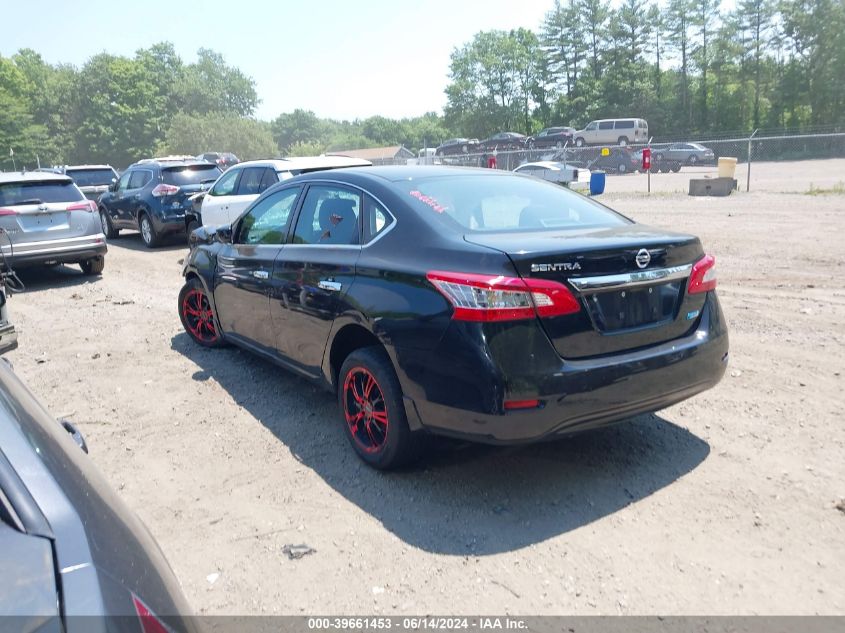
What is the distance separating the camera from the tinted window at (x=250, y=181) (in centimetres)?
1101

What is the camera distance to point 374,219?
168 inches

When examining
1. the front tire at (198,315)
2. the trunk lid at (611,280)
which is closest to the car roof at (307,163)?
the front tire at (198,315)

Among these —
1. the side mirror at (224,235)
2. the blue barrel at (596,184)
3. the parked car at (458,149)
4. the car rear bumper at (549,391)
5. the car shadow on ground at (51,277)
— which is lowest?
the car shadow on ground at (51,277)

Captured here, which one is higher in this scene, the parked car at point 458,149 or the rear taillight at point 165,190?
the parked car at point 458,149

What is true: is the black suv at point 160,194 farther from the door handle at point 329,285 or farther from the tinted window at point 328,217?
the door handle at point 329,285

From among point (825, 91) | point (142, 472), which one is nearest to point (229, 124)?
point (825, 91)

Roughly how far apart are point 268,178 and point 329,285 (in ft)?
22.8

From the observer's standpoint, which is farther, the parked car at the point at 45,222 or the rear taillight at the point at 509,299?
the parked car at the point at 45,222

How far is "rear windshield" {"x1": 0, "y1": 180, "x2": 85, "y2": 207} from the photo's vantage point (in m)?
9.94

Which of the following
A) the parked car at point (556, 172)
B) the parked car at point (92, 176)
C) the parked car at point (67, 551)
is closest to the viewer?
the parked car at point (67, 551)

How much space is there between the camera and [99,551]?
1.38 meters

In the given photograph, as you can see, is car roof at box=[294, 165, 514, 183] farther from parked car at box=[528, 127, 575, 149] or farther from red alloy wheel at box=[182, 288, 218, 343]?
parked car at box=[528, 127, 575, 149]

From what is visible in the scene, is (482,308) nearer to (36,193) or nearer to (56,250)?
(56,250)

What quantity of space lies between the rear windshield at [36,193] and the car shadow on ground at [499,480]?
7.13 m
